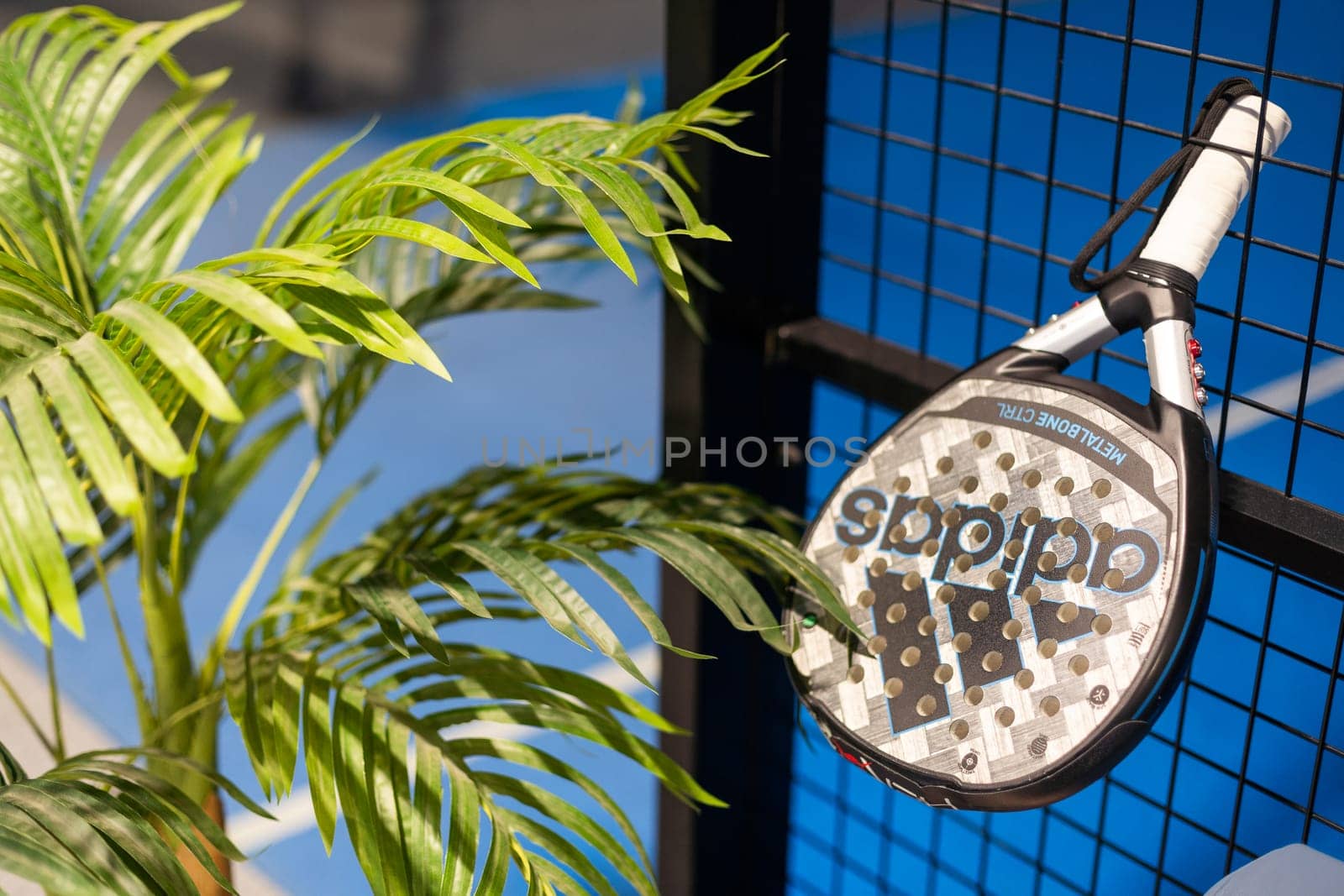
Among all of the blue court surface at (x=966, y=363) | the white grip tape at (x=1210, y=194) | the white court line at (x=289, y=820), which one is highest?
the white grip tape at (x=1210, y=194)

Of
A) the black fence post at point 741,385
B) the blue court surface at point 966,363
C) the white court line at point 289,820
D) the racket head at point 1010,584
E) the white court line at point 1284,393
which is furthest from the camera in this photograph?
the white court line at point 1284,393

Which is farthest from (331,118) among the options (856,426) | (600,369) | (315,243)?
(315,243)

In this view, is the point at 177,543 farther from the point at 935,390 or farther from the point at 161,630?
the point at 935,390

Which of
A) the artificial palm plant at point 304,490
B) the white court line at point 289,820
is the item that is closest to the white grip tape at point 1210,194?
the artificial palm plant at point 304,490

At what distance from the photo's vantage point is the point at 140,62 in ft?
3.20

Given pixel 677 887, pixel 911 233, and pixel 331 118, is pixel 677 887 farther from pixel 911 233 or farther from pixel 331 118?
pixel 331 118

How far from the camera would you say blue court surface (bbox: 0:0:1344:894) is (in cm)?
145

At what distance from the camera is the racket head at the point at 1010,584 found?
81cm

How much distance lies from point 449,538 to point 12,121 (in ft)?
1.43

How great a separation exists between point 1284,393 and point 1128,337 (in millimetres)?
1296

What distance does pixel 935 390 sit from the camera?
1022mm

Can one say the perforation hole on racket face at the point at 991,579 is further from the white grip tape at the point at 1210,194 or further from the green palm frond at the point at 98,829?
the green palm frond at the point at 98,829

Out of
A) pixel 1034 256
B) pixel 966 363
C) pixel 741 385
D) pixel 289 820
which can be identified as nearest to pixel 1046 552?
pixel 1034 256

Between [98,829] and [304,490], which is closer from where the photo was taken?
[98,829]
